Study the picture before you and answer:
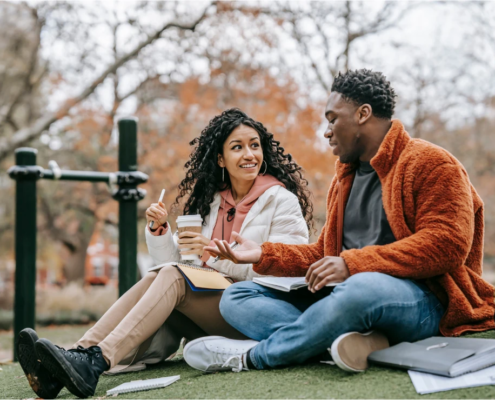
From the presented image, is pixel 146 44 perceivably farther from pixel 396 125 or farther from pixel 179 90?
pixel 396 125

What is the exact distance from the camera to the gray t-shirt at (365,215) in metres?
2.34

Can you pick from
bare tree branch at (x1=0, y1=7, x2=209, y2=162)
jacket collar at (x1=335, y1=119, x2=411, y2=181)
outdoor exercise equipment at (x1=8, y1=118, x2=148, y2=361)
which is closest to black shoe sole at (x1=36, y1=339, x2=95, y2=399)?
jacket collar at (x1=335, y1=119, x2=411, y2=181)

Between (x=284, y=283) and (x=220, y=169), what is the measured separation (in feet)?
4.01

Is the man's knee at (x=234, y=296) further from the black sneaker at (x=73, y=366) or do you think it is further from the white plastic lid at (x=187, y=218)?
the black sneaker at (x=73, y=366)

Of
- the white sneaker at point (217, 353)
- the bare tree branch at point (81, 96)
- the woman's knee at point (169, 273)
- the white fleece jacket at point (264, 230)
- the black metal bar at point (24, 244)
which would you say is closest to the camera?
the white sneaker at point (217, 353)

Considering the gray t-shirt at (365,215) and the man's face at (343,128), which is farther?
the man's face at (343,128)

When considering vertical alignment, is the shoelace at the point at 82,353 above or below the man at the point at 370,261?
below

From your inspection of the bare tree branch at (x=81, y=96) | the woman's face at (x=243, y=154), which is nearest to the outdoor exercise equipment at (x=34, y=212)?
the woman's face at (x=243, y=154)

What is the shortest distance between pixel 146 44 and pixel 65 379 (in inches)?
341

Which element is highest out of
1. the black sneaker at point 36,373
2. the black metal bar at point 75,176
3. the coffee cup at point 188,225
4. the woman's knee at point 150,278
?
the black metal bar at point 75,176

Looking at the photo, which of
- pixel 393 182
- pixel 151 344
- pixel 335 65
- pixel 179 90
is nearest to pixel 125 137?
pixel 151 344

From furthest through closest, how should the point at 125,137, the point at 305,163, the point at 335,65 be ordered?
1. the point at 335,65
2. the point at 305,163
3. the point at 125,137

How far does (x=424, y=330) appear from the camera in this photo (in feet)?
7.32

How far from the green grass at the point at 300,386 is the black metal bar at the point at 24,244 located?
5.94ft
